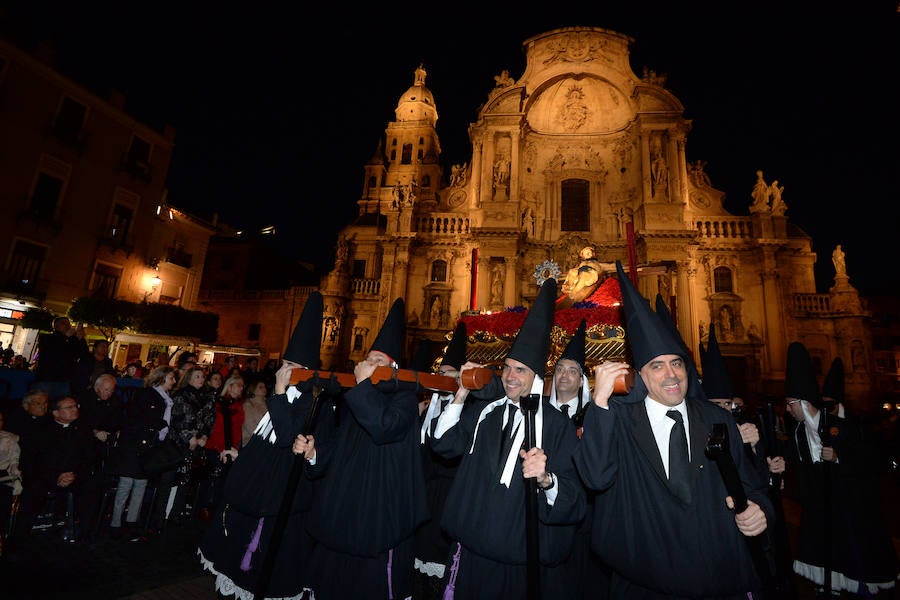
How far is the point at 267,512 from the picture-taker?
3.61 metres

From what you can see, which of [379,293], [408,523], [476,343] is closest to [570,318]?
[476,343]

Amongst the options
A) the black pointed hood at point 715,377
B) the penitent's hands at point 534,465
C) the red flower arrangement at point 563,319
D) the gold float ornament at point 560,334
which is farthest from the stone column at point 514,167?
the penitent's hands at point 534,465

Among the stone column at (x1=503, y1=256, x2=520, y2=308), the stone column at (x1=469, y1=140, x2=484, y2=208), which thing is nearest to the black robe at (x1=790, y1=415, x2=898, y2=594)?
the stone column at (x1=503, y1=256, x2=520, y2=308)

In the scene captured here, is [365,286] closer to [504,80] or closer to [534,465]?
[504,80]

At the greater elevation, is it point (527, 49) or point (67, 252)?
point (527, 49)

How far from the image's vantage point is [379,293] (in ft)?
71.5

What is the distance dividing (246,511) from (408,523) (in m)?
1.50

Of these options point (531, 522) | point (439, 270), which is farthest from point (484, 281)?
point (531, 522)

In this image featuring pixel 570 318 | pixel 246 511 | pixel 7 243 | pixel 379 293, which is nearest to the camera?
pixel 246 511

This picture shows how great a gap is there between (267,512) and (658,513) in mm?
3039

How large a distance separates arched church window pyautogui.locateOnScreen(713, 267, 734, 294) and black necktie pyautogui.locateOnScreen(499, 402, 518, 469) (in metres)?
20.4

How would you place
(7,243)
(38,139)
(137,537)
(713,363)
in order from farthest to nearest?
1. (38,139)
2. (7,243)
3. (137,537)
4. (713,363)

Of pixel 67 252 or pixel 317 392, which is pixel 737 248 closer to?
pixel 317 392

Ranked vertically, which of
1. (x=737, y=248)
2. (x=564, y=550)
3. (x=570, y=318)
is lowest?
(x=564, y=550)
